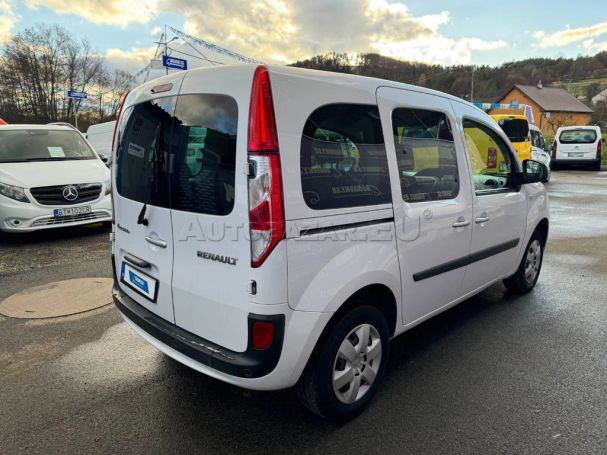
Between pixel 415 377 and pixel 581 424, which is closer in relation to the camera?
pixel 581 424

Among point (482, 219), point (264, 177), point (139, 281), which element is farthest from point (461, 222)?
point (139, 281)

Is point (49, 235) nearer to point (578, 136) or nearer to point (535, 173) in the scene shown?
point (535, 173)

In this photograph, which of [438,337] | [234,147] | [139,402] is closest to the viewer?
[234,147]

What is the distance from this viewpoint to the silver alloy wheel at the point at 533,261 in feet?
14.2

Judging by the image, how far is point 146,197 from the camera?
248 centimetres

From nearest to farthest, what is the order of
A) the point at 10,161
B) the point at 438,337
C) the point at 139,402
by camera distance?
1. the point at 139,402
2. the point at 438,337
3. the point at 10,161

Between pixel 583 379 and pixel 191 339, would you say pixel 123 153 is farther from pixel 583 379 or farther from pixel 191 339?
pixel 583 379

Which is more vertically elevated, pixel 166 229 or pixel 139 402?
pixel 166 229

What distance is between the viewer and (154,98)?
8.04 ft

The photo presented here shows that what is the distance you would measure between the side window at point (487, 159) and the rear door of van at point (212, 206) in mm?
2008

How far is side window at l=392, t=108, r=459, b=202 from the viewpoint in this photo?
2.57 metres

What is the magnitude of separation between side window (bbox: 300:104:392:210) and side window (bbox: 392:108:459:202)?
190mm

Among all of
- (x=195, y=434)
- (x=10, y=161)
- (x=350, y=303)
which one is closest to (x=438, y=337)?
(x=350, y=303)

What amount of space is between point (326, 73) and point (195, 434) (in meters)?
2.08
